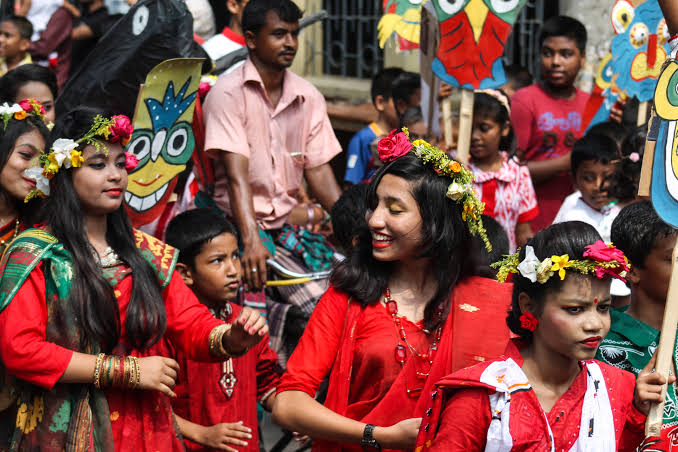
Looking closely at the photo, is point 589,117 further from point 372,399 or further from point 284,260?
point 372,399

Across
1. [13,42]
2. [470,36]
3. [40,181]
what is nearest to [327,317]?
[40,181]

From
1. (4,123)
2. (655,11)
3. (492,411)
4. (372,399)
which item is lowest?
(372,399)

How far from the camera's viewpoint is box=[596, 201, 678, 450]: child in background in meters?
3.16

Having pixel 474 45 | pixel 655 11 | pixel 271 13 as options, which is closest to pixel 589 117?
pixel 655 11

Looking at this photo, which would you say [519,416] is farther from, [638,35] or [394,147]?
[638,35]

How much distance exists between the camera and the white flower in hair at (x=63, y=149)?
3.20m

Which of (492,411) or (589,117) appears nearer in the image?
(492,411)

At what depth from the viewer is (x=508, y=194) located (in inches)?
206

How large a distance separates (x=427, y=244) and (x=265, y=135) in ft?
6.26

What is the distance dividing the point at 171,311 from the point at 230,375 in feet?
1.73

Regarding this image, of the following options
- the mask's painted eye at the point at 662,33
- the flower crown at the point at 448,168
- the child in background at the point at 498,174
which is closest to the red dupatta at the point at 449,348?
the flower crown at the point at 448,168

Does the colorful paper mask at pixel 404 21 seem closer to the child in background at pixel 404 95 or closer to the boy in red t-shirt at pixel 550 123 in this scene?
A: the child in background at pixel 404 95

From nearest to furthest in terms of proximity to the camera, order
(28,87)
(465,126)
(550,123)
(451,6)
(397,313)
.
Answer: (397,313)
(465,126)
(451,6)
(28,87)
(550,123)

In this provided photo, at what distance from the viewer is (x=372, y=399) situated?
3.01 meters
